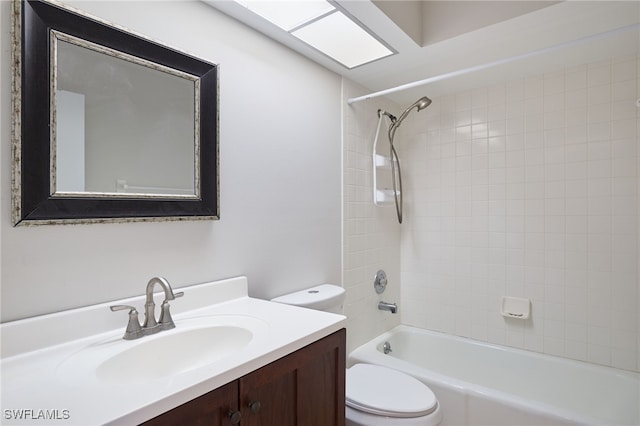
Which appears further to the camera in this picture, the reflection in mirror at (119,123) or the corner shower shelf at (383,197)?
the corner shower shelf at (383,197)

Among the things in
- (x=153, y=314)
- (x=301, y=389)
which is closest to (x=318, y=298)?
(x=301, y=389)

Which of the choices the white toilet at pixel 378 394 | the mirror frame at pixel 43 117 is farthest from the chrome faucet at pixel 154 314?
the white toilet at pixel 378 394

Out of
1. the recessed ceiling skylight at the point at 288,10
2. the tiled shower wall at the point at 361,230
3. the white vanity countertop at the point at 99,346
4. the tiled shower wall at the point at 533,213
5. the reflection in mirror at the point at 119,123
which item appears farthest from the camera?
the tiled shower wall at the point at 361,230

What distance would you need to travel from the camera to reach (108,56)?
1.06 meters

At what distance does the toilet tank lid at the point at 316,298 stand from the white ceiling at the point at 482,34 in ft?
3.95

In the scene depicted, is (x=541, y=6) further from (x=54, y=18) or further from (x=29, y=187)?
(x=29, y=187)

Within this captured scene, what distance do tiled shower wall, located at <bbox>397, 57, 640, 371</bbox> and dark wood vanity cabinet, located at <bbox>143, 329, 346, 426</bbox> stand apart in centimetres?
160

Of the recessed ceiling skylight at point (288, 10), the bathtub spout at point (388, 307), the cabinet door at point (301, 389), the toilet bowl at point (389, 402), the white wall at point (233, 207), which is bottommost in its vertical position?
the toilet bowl at point (389, 402)

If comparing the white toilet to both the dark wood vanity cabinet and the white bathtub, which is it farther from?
the dark wood vanity cabinet

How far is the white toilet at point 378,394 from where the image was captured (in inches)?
56.6

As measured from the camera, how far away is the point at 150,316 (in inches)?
41.4

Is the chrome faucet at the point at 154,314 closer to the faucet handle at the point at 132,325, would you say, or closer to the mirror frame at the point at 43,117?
the faucet handle at the point at 132,325

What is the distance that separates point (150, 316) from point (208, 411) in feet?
1.40

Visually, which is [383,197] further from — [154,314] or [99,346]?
[99,346]
